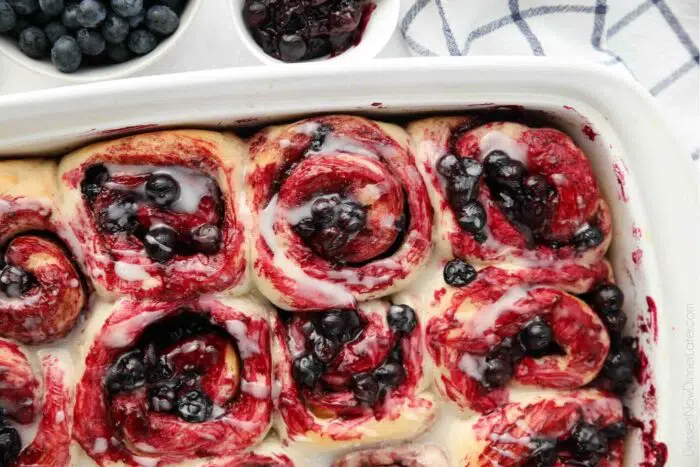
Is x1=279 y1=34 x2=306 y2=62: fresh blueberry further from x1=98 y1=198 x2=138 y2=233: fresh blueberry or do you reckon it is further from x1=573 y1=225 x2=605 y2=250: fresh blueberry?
x1=573 y1=225 x2=605 y2=250: fresh blueberry

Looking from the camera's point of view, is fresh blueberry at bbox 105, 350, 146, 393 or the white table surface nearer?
fresh blueberry at bbox 105, 350, 146, 393

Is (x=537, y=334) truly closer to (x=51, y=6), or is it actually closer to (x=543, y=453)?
(x=543, y=453)

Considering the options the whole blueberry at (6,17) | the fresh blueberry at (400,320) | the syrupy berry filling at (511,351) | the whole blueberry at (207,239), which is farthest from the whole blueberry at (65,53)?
the syrupy berry filling at (511,351)

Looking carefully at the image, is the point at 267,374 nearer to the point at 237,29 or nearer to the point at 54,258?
the point at 54,258

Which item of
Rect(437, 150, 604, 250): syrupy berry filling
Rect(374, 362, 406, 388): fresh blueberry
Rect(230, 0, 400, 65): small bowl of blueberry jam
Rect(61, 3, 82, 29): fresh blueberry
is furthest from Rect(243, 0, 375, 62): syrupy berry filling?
Rect(374, 362, 406, 388): fresh blueberry

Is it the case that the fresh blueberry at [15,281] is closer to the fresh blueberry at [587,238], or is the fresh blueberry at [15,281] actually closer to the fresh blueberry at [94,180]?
the fresh blueberry at [94,180]

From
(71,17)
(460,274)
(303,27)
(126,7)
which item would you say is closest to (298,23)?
(303,27)

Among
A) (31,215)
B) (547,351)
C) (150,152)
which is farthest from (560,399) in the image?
(31,215)
